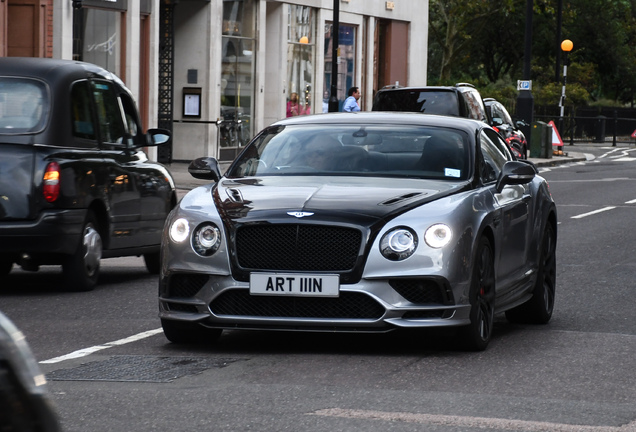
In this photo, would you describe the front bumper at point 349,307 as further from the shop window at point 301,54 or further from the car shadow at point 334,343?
the shop window at point 301,54

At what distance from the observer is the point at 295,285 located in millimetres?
7727

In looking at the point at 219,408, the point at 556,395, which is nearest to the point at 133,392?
the point at 219,408

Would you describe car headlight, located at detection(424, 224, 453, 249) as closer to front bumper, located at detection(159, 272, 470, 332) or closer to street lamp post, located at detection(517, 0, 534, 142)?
front bumper, located at detection(159, 272, 470, 332)

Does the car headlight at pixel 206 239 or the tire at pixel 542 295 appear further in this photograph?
the tire at pixel 542 295

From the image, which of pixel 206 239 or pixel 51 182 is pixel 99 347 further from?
pixel 51 182

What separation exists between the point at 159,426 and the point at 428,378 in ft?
5.91

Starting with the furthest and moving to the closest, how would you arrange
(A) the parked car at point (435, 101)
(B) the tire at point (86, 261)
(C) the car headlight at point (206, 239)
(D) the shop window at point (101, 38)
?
1. (D) the shop window at point (101, 38)
2. (A) the parked car at point (435, 101)
3. (B) the tire at point (86, 261)
4. (C) the car headlight at point (206, 239)

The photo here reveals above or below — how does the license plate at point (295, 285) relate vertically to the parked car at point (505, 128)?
below

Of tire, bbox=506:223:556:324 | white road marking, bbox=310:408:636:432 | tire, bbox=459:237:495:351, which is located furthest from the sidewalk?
white road marking, bbox=310:408:636:432

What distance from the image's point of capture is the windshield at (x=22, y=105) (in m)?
11.0

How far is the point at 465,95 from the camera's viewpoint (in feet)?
81.9

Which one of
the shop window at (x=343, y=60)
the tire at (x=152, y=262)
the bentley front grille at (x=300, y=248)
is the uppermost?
the shop window at (x=343, y=60)

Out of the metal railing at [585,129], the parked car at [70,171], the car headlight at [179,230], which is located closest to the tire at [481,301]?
the car headlight at [179,230]

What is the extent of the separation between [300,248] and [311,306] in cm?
32
